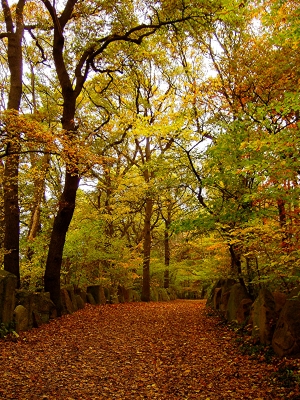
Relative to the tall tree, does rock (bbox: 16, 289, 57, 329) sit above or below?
below

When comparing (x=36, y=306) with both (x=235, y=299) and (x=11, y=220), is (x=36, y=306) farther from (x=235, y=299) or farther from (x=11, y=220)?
(x=235, y=299)

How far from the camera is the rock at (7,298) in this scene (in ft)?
22.4

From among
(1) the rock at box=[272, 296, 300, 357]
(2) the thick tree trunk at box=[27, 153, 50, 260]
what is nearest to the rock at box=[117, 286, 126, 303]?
(2) the thick tree trunk at box=[27, 153, 50, 260]

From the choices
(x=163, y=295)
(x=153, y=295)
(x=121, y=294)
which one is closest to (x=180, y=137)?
(x=121, y=294)

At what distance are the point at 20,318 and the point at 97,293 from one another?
245 inches

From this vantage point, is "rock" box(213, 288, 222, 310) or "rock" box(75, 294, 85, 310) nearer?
"rock" box(75, 294, 85, 310)

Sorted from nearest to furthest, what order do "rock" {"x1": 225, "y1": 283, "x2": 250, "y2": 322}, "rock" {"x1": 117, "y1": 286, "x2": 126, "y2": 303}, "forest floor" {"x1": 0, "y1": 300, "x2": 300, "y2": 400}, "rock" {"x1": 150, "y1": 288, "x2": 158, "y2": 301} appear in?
1. "forest floor" {"x1": 0, "y1": 300, "x2": 300, "y2": 400}
2. "rock" {"x1": 225, "y1": 283, "x2": 250, "y2": 322}
3. "rock" {"x1": 117, "y1": 286, "x2": 126, "y2": 303}
4. "rock" {"x1": 150, "y1": 288, "x2": 158, "y2": 301}

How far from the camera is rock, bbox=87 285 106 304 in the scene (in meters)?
13.3

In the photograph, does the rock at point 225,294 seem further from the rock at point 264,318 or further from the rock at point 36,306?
the rock at point 36,306

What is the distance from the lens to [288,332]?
508cm

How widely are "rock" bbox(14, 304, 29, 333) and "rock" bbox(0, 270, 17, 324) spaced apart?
17cm

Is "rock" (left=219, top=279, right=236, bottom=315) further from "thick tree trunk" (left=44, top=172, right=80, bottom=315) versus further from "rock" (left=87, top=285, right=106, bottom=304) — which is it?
"thick tree trunk" (left=44, top=172, right=80, bottom=315)

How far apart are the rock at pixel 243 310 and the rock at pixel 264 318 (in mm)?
1331

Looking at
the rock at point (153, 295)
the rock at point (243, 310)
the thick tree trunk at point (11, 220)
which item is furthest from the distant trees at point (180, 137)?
the rock at point (153, 295)
